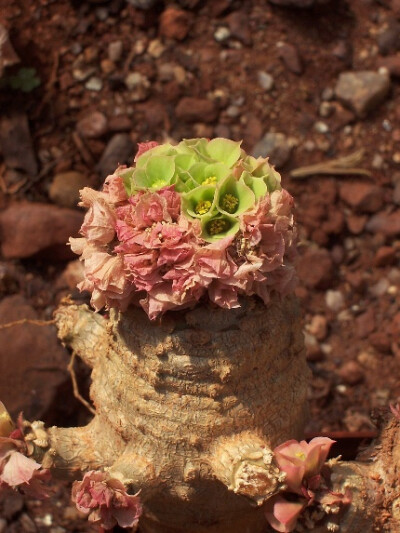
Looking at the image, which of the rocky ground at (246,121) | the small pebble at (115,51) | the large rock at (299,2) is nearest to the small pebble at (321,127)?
the rocky ground at (246,121)

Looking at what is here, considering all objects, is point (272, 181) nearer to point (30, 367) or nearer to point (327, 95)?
point (30, 367)

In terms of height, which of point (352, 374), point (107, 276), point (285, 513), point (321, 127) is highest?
point (107, 276)

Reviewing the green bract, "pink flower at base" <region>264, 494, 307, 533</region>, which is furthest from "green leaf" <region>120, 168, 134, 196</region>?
"pink flower at base" <region>264, 494, 307, 533</region>

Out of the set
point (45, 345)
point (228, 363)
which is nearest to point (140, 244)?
point (228, 363)

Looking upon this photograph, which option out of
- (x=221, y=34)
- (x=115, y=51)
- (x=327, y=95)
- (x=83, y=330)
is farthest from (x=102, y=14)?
(x=83, y=330)

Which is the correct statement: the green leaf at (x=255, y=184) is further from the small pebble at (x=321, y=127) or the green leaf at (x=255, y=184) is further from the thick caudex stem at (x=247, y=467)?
the small pebble at (x=321, y=127)

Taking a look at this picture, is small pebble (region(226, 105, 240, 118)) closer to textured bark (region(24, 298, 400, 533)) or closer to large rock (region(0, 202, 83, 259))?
large rock (region(0, 202, 83, 259))

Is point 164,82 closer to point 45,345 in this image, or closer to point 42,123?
point 42,123

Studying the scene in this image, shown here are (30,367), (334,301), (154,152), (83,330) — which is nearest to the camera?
(154,152)
